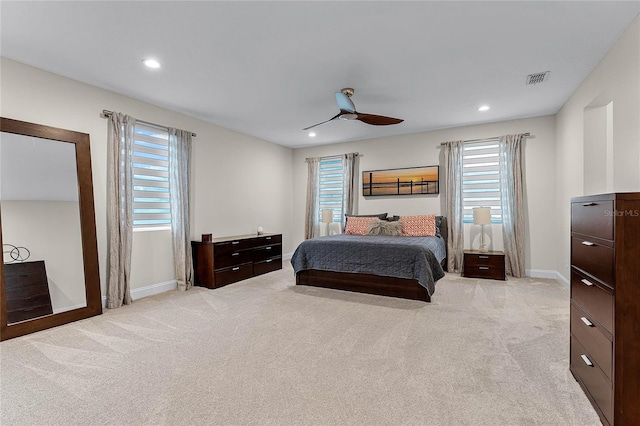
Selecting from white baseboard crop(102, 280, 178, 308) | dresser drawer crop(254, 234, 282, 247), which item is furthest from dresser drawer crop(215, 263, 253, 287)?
white baseboard crop(102, 280, 178, 308)

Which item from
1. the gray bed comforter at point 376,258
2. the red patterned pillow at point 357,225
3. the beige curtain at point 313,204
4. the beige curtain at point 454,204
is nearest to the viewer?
the gray bed comforter at point 376,258

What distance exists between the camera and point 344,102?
11.7ft

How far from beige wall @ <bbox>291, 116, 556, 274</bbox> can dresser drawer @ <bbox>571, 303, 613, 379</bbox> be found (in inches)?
136

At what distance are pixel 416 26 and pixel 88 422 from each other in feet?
11.6

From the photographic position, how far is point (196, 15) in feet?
7.64

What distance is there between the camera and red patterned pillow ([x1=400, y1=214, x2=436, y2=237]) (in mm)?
5320

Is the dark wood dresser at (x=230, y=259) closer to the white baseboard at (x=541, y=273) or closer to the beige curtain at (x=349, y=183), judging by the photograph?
the beige curtain at (x=349, y=183)

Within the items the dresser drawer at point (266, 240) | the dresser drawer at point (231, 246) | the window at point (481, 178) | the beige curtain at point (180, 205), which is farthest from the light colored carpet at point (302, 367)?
the window at point (481, 178)

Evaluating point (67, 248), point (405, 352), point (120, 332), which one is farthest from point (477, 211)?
point (67, 248)

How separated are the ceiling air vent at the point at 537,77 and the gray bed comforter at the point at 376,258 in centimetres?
234

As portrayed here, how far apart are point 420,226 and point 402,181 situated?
1117 millimetres

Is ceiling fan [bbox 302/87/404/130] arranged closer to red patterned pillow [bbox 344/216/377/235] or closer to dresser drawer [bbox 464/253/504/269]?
red patterned pillow [bbox 344/216/377/235]

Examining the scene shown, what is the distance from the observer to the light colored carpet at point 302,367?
1.73m

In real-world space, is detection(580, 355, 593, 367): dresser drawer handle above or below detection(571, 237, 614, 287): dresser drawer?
below
